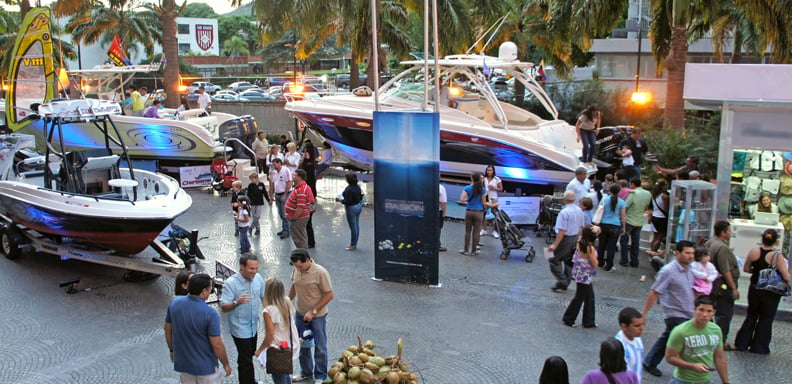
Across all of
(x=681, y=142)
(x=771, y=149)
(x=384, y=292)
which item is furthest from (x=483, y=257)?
(x=681, y=142)

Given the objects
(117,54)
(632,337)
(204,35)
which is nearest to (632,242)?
(632,337)

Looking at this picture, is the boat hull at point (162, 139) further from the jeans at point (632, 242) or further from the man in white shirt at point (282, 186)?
the jeans at point (632, 242)

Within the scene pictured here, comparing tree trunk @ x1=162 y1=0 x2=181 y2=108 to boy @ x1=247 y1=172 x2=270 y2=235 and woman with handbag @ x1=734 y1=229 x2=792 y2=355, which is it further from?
woman with handbag @ x1=734 y1=229 x2=792 y2=355

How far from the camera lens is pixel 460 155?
14.8 meters

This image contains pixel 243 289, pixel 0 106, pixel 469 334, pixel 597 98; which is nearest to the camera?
pixel 243 289

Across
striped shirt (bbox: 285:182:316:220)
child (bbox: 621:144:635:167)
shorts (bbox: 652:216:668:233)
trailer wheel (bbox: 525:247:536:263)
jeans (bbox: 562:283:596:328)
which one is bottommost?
trailer wheel (bbox: 525:247:536:263)

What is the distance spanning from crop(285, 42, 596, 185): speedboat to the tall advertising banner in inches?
177

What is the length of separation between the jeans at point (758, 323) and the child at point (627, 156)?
21.1ft

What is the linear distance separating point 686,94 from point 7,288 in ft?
30.3

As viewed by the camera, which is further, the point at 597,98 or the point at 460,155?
the point at 597,98

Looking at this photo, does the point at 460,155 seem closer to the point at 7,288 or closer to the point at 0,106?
the point at 7,288

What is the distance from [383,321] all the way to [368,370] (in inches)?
113

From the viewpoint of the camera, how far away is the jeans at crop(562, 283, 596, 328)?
8227 mm

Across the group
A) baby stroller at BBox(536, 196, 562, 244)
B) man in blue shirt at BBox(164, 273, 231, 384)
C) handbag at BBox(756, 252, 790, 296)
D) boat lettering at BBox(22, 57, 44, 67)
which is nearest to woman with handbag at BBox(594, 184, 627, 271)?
baby stroller at BBox(536, 196, 562, 244)
